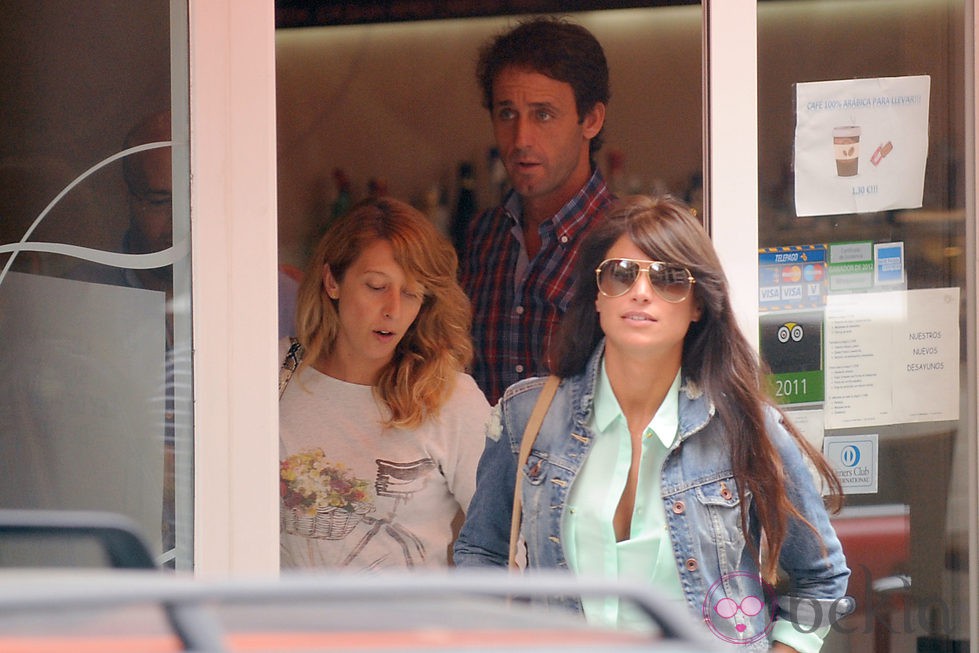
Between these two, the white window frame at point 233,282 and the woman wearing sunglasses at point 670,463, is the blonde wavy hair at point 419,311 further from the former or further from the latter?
the woman wearing sunglasses at point 670,463

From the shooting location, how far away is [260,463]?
3.04m

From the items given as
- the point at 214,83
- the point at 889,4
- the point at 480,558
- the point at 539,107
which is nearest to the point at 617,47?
the point at 539,107

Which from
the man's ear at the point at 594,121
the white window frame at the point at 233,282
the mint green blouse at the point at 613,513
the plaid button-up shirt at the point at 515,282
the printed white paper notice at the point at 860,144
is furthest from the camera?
the man's ear at the point at 594,121

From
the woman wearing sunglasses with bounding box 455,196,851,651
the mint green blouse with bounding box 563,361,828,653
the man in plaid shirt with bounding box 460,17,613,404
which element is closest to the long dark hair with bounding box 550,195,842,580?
the woman wearing sunglasses with bounding box 455,196,851,651

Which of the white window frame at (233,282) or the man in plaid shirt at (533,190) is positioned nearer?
the white window frame at (233,282)

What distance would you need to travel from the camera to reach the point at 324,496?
141 inches

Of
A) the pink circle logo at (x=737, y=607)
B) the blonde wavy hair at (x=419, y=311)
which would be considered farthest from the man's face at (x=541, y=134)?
the pink circle logo at (x=737, y=607)

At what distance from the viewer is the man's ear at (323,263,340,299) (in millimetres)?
3727

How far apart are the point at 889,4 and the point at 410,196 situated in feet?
5.16

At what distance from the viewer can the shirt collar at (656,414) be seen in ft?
9.32

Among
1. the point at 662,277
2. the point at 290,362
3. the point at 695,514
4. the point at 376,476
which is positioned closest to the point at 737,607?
the point at 695,514

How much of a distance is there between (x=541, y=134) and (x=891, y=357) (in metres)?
1.28

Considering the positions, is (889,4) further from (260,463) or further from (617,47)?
(260,463)

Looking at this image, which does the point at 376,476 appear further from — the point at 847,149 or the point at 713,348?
the point at 847,149
